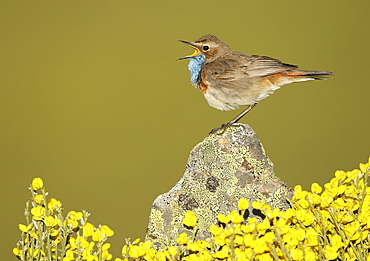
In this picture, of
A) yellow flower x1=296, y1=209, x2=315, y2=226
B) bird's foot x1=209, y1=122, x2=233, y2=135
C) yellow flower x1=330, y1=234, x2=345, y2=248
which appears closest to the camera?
yellow flower x1=330, y1=234, x2=345, y2=248

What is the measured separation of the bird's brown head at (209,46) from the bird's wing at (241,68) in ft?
0.43

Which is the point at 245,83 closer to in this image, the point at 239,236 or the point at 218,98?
the point at 218,98

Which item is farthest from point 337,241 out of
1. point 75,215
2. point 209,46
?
point 209,46

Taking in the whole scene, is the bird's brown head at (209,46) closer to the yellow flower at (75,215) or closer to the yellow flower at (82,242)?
the yellow flower at (75,215)

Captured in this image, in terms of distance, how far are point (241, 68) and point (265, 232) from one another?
1.58 m

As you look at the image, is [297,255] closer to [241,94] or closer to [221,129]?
[221,129]

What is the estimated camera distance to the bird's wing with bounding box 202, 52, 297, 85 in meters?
3.13

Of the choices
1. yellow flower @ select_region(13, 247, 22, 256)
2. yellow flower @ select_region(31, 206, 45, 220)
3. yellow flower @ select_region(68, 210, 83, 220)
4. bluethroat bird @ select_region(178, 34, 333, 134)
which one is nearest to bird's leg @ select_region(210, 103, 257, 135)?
bluethroat bird @ select_region(178, 34, 333, 134)

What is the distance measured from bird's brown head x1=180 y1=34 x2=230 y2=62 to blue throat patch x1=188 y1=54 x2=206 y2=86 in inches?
2.4

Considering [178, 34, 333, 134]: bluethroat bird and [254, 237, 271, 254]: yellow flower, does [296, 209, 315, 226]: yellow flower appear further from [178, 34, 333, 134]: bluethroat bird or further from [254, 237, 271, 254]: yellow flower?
[178, 34, 333, 134]: bluethroat bird

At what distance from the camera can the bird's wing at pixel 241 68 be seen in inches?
123

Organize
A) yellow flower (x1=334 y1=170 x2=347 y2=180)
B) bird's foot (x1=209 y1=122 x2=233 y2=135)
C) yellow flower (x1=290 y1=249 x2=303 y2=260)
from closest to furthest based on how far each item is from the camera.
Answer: yellow flower (x1=290 y1=249 x2=303 y2=260) → yellow flower (x1=334 y1=170 x2=347 y2=180) → bird's foot (x1=209 y1=122 x2=233 y2=135)

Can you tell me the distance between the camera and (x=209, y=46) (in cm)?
340

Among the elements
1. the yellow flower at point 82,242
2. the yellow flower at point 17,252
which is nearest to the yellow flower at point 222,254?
the yellow flower at point 82,242
